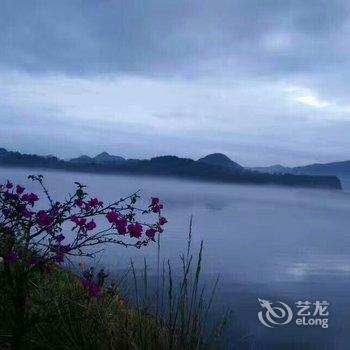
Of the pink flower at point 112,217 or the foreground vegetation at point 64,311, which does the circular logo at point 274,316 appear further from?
the pink flower at point 112,217

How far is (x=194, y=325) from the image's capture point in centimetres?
445

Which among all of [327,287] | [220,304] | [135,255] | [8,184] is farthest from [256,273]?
[8,184]

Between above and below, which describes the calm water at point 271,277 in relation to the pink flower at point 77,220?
below

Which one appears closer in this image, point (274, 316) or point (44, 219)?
point (44, 219)

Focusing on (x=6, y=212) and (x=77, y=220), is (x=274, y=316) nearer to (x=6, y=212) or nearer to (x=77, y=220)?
(x=77, y=220)

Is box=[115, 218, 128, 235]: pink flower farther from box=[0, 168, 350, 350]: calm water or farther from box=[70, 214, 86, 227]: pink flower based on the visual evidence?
box=[0, 168, 350, 350]: calm water

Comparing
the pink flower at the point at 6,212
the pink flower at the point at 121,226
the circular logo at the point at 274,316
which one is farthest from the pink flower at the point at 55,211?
the circular logo at the point at 274,316

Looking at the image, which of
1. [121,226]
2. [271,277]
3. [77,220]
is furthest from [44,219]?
[271,277]

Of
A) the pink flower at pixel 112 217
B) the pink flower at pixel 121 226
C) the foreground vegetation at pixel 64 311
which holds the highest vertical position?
the pink flower at pixel 112 217

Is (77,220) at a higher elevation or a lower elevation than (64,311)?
higher

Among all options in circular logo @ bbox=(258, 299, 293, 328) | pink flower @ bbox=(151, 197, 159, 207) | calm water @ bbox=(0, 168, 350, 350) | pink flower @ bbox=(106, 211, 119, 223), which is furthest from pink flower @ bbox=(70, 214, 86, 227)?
circular logo @ bbox=(258, 299, 293, 328)

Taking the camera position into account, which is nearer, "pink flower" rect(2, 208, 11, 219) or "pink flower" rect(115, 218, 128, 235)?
"pink flower" rect(115, 218, 128, 235)

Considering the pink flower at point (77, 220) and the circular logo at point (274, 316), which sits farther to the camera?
the circular logo at point (274, 316)

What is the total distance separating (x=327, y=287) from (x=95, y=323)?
42.7 feet
